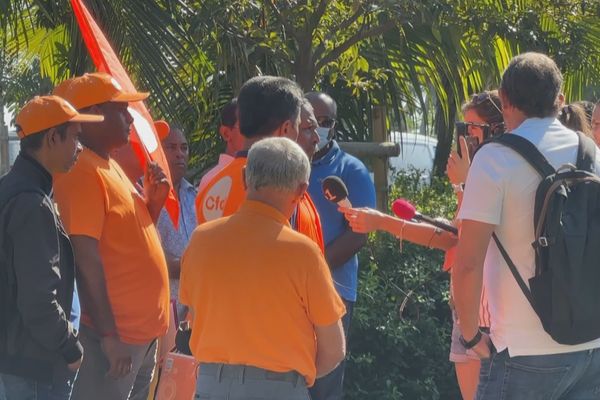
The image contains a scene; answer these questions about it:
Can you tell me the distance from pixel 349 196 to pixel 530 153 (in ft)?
6.32

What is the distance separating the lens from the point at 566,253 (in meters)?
3.78

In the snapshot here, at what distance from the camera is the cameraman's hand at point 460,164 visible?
5.07m

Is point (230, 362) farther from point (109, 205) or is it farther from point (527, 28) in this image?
point (527, 28)

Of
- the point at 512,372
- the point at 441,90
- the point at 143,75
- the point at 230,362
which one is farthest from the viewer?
the point at 441,90

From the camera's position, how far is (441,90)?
892cm

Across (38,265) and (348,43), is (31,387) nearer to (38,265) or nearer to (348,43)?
(38,265)

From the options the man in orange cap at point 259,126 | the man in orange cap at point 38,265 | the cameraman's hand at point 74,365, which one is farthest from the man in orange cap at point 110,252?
the man in orange cap at point 259,126

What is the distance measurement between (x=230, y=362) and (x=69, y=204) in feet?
3.97

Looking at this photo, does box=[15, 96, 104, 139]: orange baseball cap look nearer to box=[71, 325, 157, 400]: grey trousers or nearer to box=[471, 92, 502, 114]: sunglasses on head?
box=[71, 325, 157, 400]: grey trousers

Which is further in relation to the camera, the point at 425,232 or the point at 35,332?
the point at 425,232

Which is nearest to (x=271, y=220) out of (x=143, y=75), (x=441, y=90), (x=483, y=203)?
(x=483, y=203)

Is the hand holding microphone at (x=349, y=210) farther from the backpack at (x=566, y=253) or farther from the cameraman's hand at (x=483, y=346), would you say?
the backpack at (x=566, y=253)

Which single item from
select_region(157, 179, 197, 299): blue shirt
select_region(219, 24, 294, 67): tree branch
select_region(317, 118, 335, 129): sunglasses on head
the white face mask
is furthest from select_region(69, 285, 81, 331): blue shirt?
select_region(219, 24, 294, 67): tree branch

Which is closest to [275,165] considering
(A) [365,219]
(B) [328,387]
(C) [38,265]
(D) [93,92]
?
(A) [365,219]
